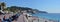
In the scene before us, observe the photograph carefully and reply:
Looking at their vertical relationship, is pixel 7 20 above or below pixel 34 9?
below

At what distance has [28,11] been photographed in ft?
11.6

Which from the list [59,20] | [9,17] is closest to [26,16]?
[9,17]

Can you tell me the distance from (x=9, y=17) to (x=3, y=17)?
0.13 meters

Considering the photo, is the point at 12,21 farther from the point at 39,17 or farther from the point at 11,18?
the point at 39,17

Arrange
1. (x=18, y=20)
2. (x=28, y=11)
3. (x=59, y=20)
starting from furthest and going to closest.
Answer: (x=59, y=20)
(x=28, y=11)
(x=18, y=20)

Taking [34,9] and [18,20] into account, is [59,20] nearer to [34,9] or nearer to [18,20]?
[34,9]

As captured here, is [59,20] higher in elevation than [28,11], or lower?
lower

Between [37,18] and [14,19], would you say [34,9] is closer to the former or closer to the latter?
[37,18]

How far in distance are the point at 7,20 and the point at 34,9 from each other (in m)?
0.63

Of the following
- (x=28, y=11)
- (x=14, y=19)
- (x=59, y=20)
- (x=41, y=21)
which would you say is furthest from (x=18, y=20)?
(x=59, y=20)

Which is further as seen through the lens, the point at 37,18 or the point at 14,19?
the point at 37,18

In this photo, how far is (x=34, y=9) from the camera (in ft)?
11.3

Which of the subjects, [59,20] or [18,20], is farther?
[59,20]

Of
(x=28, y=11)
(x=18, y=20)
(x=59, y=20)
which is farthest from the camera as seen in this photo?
(x=59, y=20)
